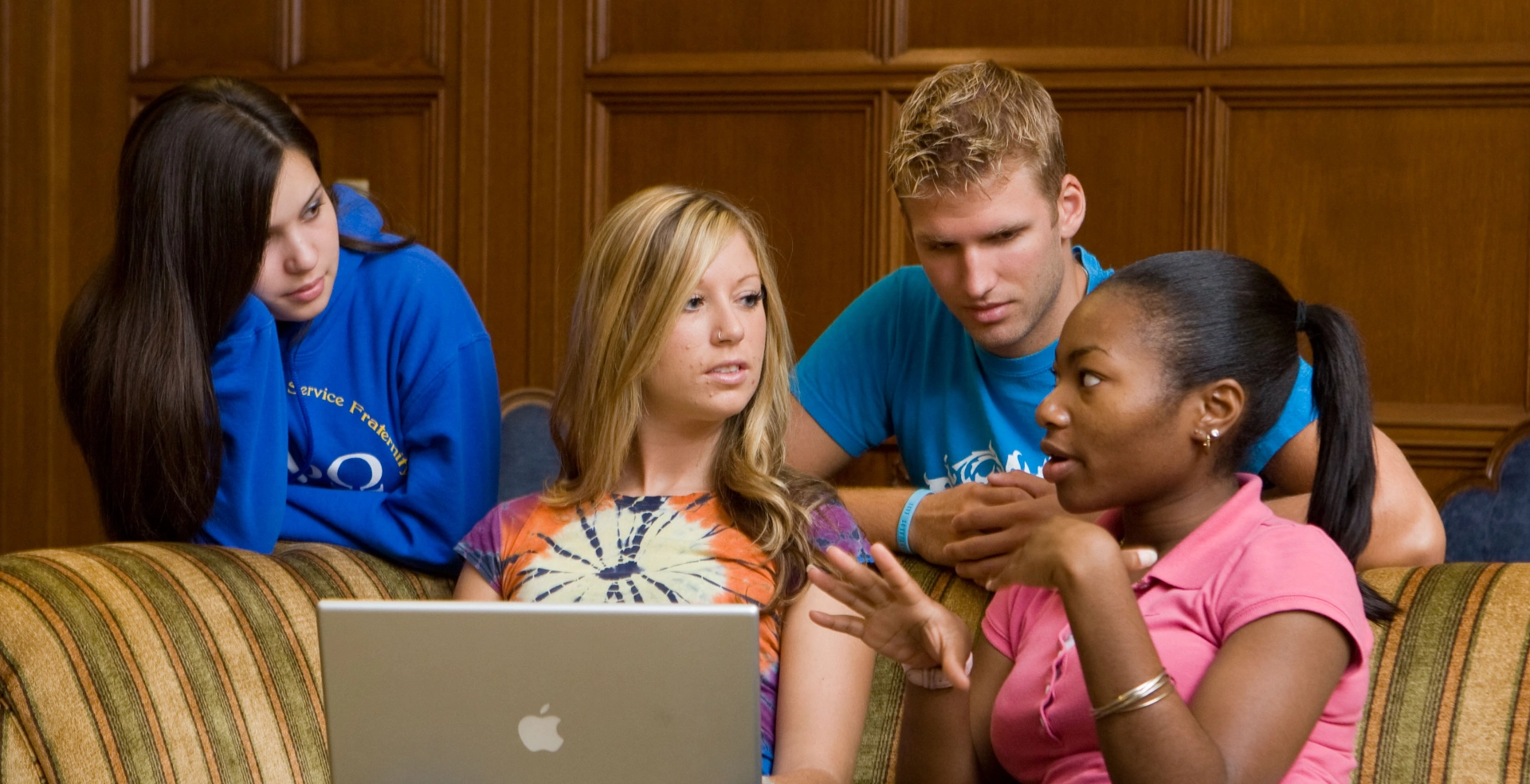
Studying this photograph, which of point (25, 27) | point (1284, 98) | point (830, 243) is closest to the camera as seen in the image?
point (1284, 98)

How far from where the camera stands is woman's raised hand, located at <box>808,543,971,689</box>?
46.6 inches

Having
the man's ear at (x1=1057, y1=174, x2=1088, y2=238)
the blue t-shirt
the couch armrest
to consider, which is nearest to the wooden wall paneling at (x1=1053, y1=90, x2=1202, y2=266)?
the blue t-shirt

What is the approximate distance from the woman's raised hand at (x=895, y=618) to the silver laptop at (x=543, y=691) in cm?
13

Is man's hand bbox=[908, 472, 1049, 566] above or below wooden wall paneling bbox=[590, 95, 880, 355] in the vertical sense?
below

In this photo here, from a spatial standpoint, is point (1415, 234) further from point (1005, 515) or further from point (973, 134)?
point (1005, 515)

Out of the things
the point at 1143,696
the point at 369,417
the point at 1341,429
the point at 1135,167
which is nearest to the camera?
the point at 1143,696

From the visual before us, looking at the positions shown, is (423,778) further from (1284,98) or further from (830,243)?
(1284,98)

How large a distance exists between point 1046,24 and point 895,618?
1.93 m

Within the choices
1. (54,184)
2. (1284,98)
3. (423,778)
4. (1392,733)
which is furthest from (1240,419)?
(54,184)

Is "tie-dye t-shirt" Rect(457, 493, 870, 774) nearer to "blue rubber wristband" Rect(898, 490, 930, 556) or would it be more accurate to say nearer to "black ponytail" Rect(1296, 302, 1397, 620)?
"blue rubber wristband" Rect(898, 490, 930, 556)

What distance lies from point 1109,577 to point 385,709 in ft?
1.95

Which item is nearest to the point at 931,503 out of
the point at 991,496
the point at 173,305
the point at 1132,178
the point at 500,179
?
the point at 991,496

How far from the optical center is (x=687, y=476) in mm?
1703

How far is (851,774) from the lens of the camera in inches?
58.6
